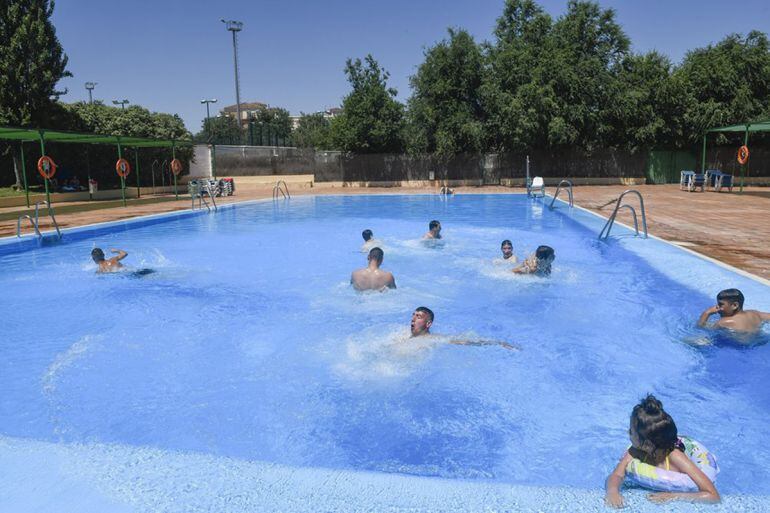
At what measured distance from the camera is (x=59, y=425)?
4.82m

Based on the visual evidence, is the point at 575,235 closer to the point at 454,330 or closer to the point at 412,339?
the point at 454,330

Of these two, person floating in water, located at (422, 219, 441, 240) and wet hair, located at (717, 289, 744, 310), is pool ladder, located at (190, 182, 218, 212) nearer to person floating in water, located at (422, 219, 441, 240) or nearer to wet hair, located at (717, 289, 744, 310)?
person floating in water, located at (422, 219, 441, 240)

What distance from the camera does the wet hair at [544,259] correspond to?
9.23m

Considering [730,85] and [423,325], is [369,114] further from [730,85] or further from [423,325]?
[423,325]

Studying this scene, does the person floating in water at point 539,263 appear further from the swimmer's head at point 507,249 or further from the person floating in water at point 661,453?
the person floating in water at point 661,453

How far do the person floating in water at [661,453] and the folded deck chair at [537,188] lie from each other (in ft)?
66.5

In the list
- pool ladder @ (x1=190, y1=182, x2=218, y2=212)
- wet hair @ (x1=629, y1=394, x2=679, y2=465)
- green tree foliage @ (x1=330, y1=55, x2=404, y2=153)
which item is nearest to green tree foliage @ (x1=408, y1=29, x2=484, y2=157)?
green tree foliage @ (x1=330, y1=55, x2=404, y2=153)

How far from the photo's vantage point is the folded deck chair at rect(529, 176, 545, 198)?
76.4 feet

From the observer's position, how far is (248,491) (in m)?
3.51

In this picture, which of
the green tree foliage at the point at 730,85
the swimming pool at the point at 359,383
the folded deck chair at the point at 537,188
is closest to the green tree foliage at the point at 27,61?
the swimming pool at the point at 359,383

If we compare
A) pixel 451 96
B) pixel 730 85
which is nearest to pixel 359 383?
pixel 451 96

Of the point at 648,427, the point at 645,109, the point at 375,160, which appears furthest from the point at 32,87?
the point at 645,109

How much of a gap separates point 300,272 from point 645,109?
2648 centimetres

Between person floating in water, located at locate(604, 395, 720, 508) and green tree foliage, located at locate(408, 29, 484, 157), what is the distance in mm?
28399
